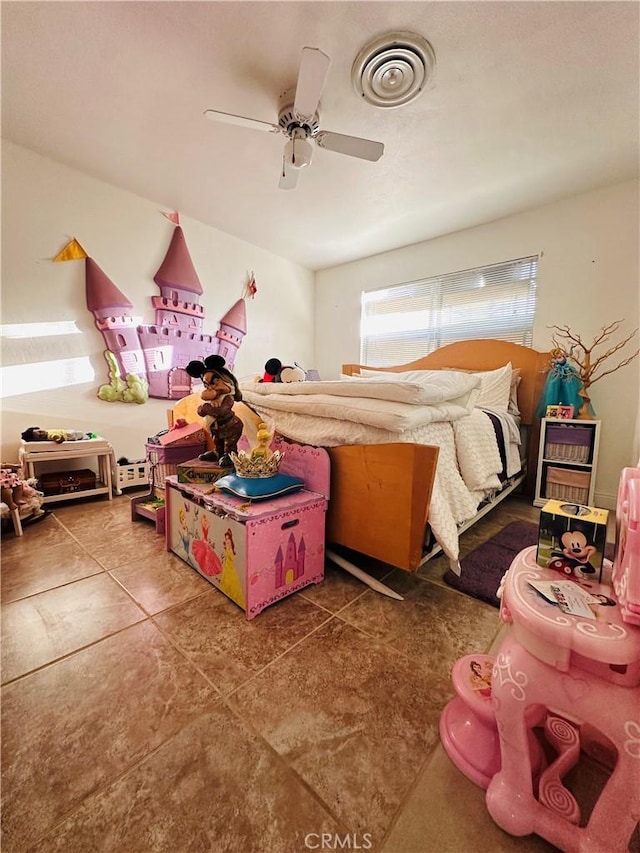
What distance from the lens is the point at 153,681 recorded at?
2.90ft

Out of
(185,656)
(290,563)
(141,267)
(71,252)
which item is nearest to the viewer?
(185,656)

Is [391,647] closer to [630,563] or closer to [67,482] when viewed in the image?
[630,563]

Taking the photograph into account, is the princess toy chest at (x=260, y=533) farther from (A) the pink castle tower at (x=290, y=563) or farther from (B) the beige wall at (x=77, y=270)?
(B) the beige wall at (x=77, y=270)

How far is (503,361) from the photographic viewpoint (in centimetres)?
275

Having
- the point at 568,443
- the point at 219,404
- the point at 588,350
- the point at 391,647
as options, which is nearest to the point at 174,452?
the point at 219,404

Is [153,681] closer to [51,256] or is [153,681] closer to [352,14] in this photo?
[352,14]

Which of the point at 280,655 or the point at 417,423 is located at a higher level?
the point at 417,423

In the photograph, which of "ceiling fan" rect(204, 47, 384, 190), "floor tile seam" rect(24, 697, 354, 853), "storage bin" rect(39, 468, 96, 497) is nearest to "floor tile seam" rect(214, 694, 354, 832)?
"floor tile seam" rect(24, 697, 354, 853)

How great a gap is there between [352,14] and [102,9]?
1011mm

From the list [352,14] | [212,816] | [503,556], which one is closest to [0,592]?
[212,816]

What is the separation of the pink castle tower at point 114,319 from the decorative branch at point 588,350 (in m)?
3.36

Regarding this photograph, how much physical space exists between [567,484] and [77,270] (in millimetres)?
3842

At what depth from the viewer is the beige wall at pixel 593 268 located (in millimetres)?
2326

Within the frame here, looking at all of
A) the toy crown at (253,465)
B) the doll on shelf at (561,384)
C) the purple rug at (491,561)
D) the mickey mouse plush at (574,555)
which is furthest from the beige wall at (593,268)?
the toy crown at (253,465)
